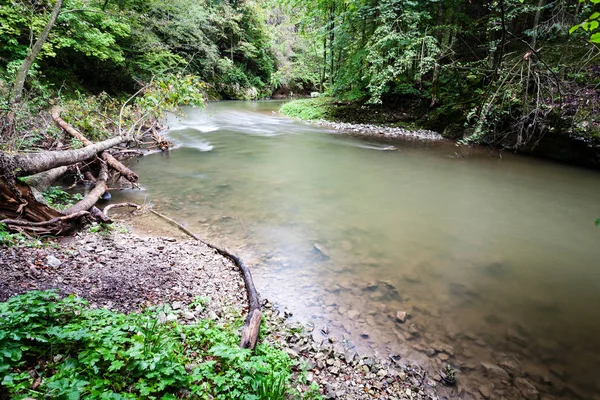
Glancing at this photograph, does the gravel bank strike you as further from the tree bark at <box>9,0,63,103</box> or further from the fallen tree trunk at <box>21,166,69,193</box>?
the fallen tree trunk at <box>21,166,69,193</box>

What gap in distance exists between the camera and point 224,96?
30922 mm

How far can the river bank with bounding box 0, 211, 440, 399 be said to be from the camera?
2.61 m

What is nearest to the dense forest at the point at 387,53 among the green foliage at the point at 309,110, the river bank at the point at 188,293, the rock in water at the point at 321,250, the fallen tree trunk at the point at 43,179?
the green foliage at the point at 309,110

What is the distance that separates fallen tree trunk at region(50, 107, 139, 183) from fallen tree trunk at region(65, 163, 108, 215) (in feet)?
0.69

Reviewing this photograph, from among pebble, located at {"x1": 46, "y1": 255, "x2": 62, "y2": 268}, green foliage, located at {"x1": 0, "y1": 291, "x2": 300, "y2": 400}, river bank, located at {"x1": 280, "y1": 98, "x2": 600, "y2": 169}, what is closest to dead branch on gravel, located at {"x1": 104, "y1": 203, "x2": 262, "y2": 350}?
green foliage, located at {"x1": 0, "y1": 291, "x2": 300, "y2": 400}

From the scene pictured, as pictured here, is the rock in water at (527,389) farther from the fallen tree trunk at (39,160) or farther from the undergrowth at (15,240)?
the fallen tree trunk at (39,160)

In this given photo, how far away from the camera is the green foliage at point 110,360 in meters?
1.68

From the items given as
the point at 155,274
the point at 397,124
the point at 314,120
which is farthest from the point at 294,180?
the point at 314,120

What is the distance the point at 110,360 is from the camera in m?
1.91

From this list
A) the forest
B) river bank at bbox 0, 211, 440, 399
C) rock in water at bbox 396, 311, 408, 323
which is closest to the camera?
the forest

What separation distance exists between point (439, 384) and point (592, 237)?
17.1ft

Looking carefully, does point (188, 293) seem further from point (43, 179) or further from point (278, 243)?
point (43, 179)

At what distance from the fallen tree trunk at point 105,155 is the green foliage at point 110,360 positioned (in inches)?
201

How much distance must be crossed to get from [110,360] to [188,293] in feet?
4.38
